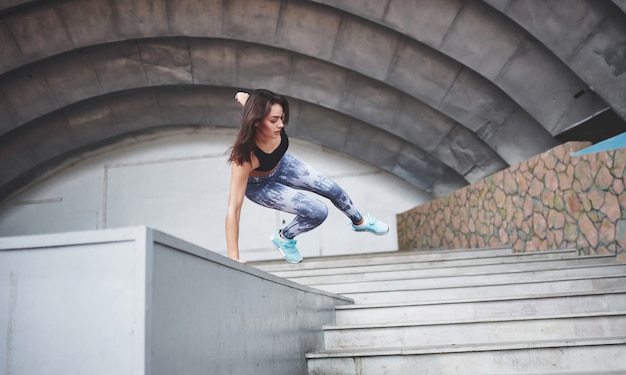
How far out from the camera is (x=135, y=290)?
119 cm

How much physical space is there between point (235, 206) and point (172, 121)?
835 centimetres

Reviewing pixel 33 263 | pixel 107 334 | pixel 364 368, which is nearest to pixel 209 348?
pixel 107 334

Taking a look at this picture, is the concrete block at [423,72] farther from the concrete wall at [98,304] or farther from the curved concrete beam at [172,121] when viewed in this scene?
the concrete wall at [98,304]

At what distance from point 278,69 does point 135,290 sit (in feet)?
27.2

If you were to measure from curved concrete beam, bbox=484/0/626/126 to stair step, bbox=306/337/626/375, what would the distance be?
444cm

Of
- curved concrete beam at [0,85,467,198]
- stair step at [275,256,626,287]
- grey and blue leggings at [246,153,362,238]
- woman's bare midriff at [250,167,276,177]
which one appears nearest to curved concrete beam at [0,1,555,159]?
curved concrete beam at [0,85,467,198]

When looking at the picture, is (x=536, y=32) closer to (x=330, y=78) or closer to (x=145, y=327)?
(x=330, y=78)

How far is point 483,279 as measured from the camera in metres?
4.03

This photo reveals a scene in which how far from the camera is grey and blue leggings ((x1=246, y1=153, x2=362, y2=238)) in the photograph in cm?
318

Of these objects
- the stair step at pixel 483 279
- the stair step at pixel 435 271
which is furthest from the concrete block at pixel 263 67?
the stair step at pixel 483 279

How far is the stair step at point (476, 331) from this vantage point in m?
2.77

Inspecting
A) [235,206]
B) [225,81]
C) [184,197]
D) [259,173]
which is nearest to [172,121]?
[184,197]

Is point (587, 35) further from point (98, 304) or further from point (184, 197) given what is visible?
point (184, 197)

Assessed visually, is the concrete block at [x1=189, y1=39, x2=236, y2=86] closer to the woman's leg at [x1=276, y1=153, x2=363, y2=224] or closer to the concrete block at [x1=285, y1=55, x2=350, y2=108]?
the concrete block at [x1=285, y1=55, x2=350, y2=108]
